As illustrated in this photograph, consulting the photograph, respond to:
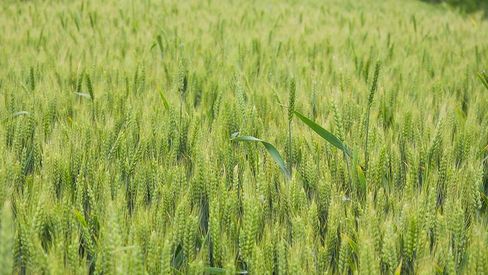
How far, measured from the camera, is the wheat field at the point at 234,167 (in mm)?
887

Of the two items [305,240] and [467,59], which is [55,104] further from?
[467,59]

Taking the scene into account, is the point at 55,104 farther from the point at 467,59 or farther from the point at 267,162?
the point at 467,59

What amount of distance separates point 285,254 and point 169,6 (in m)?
3.54

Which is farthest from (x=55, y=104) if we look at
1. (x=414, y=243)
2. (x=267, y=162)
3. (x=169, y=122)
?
(x=414, y=243)

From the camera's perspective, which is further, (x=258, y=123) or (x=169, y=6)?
(x=169, y=6)

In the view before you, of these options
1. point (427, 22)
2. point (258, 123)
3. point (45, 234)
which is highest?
point (427, 22)

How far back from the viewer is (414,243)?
915mm

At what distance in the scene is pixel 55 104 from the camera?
5.11 ft

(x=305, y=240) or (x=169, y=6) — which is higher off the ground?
(x=169, y=6)

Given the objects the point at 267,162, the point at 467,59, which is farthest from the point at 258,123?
the point at 467,59

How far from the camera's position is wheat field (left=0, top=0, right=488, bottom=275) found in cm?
89

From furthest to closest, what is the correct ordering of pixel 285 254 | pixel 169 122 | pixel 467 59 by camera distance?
1. pixel 467 59
2. pixel 169 122
3. pixel 285 254

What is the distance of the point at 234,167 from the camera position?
47.1 inches

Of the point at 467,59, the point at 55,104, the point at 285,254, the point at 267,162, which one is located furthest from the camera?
the point at 467,59
